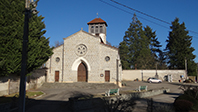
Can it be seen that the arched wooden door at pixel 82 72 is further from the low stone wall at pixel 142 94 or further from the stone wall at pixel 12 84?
the low stone wall at pixel 142 94

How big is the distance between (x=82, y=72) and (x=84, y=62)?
1964 millimetres

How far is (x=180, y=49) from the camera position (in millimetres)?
48656

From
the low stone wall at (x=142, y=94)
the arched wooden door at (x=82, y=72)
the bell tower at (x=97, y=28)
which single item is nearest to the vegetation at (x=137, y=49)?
the bell tower at (x=97, y=28)

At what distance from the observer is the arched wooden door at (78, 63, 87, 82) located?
2956 centimetres

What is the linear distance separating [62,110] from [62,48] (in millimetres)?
19968

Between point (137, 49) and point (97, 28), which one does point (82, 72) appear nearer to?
point (97, 28)

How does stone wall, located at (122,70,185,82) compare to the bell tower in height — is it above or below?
below

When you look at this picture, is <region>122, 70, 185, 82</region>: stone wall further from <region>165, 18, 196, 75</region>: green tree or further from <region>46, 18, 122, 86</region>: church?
<region>46, 18, 122, 86</region>: church

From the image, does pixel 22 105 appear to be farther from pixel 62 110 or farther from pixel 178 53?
pixel 178 53

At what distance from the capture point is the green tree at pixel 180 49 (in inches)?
1833

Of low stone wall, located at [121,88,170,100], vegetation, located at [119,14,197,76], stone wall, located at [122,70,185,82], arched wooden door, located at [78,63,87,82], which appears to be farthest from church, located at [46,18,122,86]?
vegetation, located at [119,14,197,76]

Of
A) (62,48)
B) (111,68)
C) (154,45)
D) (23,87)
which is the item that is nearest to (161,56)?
(154,45)

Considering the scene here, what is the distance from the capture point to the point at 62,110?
37.1ft

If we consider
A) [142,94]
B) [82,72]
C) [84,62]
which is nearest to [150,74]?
[82,72]
